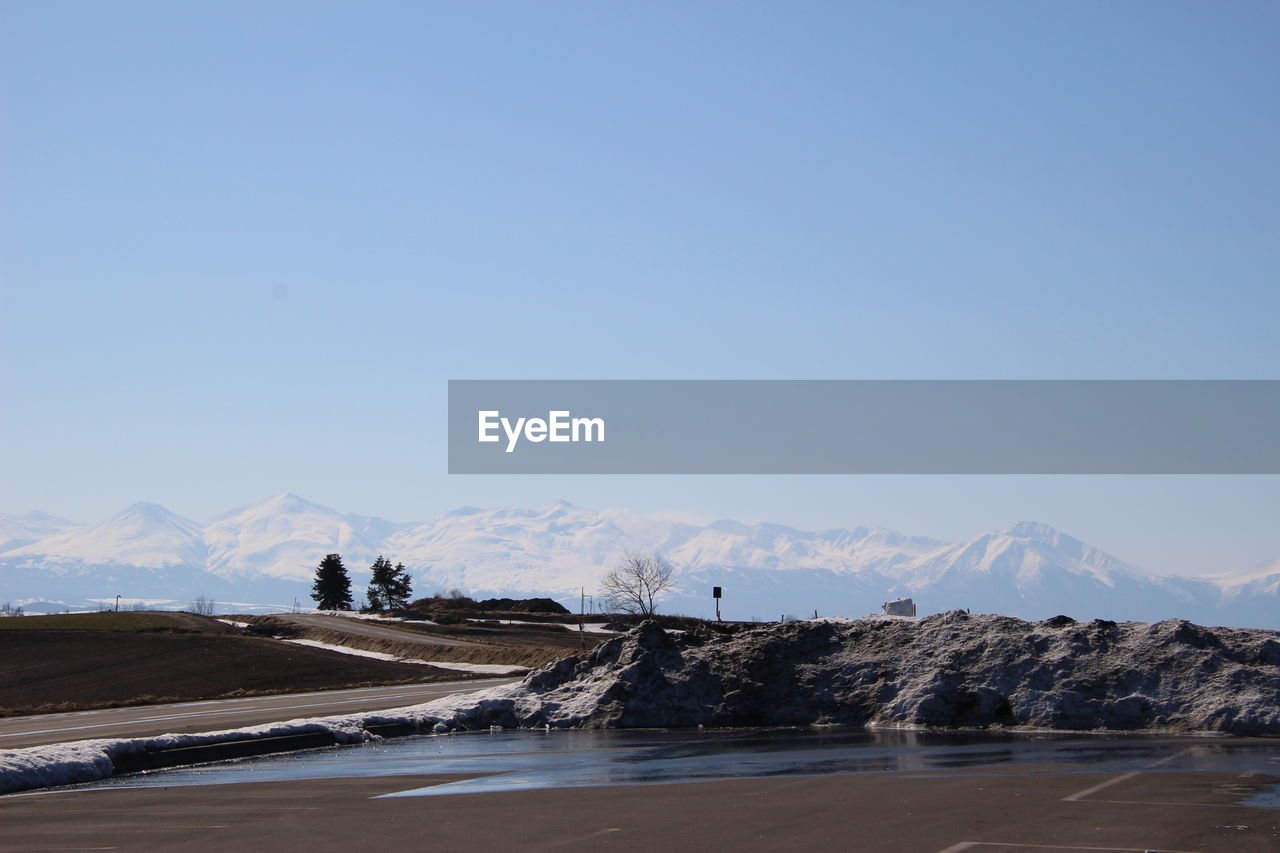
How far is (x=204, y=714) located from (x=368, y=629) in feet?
192

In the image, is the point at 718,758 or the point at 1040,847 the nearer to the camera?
the point at 1040,847

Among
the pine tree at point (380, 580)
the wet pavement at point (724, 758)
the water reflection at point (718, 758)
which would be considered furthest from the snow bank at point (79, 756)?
the pine tree at point (380, 580)

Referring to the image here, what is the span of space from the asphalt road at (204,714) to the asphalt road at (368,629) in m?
32.9

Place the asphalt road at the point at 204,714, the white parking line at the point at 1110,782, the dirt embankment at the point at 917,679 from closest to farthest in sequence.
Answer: the white parking line at the point at 1110,782 < the dirt embankment at the point at 917,679 < the asphalt road at the point at 204,714

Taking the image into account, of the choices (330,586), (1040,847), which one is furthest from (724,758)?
(330,586)

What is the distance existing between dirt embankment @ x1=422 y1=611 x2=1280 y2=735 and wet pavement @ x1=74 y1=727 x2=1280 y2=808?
74cm

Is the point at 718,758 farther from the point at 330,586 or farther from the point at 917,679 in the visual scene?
the point at 330,586

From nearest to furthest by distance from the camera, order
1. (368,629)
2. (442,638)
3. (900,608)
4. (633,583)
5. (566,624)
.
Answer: (900,608) → (442,638) → (368,629) → (566,624) → (633,583)

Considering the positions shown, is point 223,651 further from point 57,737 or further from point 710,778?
point 710,778

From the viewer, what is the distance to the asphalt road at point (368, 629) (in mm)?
75569

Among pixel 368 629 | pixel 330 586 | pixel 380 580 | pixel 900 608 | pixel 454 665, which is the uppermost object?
pixel 380 580

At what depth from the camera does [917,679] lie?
22812mm

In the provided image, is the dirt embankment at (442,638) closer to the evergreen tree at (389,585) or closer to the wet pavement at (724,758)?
the evergreen tree at (389,585)

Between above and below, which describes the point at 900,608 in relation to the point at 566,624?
above
